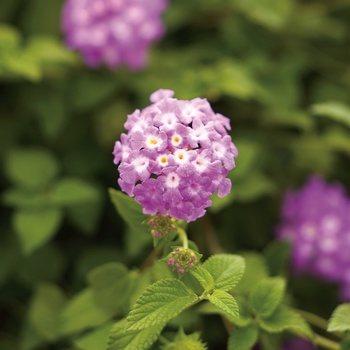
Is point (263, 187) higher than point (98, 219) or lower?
higher

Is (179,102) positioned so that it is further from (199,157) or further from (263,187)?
(263,187)

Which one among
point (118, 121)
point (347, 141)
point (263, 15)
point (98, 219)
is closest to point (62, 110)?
point (118, 121)

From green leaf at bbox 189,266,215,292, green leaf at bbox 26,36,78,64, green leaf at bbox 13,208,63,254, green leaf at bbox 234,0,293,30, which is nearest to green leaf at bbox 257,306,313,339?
green leaf at bbox 189,266,215,292

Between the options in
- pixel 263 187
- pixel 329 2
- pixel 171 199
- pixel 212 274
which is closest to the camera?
pixel 171 199

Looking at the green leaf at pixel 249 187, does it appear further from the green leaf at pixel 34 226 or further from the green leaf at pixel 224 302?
the green leaf at pixel 224 302

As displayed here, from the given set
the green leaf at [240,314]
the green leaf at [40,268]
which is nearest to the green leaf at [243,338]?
the green leaf at [240,314]

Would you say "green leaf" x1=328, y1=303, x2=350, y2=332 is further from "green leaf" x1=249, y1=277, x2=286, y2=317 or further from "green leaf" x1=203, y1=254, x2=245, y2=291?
"green leaf" x1=203, y1=254, x2=245, y2=291
